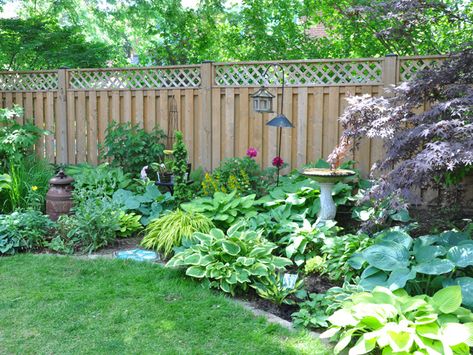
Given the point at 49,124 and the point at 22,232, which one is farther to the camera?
the point at 49,124

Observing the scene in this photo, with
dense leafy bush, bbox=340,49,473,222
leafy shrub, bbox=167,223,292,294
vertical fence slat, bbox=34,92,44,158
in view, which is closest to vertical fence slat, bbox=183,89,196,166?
vertical fence slat, bbox=34,92,44,158

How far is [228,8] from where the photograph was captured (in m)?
9.66

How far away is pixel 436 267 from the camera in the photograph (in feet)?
10.3

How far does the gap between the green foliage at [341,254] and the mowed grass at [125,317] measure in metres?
0.80

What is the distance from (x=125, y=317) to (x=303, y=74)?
3.82 meters

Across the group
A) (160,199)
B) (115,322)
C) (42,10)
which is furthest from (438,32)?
(42,10)

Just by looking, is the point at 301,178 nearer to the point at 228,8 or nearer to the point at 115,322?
the point at 115,322

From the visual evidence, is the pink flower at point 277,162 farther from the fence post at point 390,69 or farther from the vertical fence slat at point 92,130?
the vertical fence slat at point 92,130

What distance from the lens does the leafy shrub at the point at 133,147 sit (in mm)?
6652

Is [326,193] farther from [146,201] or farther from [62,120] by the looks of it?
[62,120]

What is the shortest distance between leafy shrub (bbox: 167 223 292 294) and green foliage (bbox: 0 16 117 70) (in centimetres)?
567

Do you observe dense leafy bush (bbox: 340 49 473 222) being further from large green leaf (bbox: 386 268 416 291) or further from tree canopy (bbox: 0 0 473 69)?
tree canopy (bbox: 0 0 473 69)

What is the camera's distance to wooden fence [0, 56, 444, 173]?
5.93 meters

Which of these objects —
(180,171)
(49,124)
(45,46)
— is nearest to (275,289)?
(180,171)
